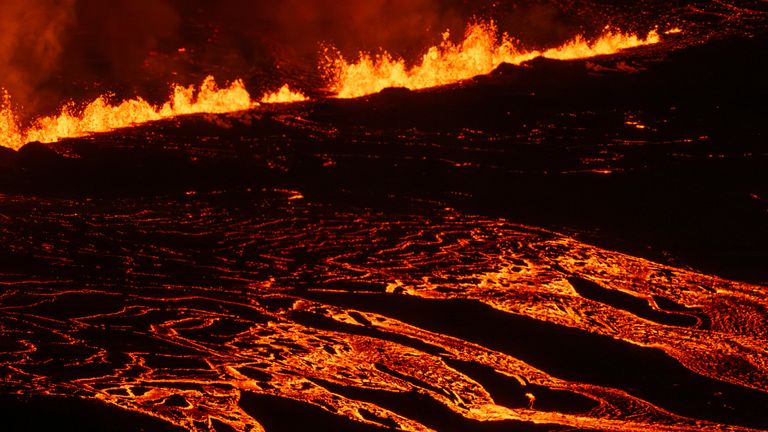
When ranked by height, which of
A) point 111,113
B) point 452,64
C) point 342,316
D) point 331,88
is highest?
point 452,64

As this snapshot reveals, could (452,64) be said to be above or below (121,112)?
above

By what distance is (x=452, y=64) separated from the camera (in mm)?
13008

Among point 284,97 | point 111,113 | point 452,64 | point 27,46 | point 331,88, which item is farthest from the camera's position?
point 27,46

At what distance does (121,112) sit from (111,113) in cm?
13

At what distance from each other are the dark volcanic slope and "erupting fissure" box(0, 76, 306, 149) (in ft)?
2.44

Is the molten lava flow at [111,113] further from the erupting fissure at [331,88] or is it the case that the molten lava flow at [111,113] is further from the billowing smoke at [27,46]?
the billowing smoke at [27,46]

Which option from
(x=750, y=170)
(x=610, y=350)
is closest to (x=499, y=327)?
(x=610, y=350)

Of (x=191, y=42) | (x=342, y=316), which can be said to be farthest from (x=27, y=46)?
(x=342, y=316)

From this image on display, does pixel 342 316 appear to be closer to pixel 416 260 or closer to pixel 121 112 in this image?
pixel 416 260

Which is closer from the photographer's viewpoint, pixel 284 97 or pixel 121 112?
pixel 121 112

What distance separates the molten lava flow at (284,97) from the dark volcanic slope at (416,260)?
936mm

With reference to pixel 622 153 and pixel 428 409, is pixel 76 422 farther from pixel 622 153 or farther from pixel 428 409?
pixel 622 153

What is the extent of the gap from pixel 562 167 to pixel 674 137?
5.37 feet

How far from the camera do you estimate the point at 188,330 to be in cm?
564
